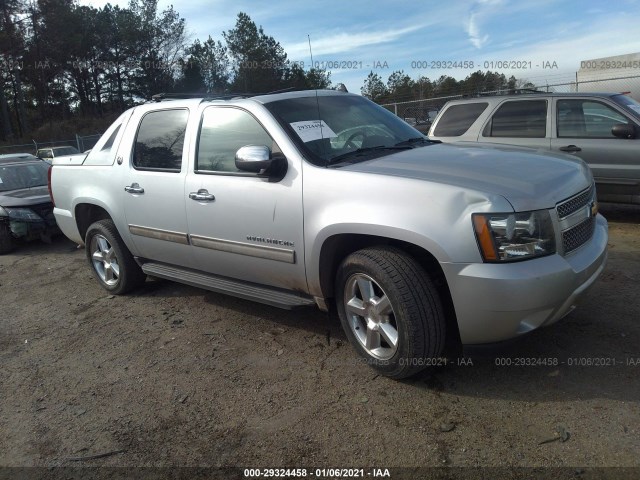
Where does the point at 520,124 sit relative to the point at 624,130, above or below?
above

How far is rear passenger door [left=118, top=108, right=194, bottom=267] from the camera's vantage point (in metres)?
4.14

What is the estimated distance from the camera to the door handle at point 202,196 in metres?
3.79

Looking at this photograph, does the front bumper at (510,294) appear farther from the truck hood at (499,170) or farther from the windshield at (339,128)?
the windshield at (339,128)

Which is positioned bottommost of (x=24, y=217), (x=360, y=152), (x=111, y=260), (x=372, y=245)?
(x=111, y=260)

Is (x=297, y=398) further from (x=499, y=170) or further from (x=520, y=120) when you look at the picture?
(x=520, y=120)

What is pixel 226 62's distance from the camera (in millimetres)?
48625

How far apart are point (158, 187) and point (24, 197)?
5181 mm

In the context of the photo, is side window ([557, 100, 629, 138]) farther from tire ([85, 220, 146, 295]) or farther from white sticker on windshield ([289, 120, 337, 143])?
tire ([85, 220, 146, 295])

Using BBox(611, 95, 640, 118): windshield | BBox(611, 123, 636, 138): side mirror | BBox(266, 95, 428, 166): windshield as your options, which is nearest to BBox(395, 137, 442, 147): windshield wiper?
BBox(266, 95, 428, 166): windshield

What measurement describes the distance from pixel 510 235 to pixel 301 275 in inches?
56.0

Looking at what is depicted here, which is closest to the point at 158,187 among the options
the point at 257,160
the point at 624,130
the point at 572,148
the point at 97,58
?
the point at 257,160

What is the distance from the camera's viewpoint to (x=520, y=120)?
693 cm

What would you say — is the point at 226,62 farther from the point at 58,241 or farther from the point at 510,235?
the point at 510,235

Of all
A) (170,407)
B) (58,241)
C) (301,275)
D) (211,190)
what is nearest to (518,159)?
(301,275)
